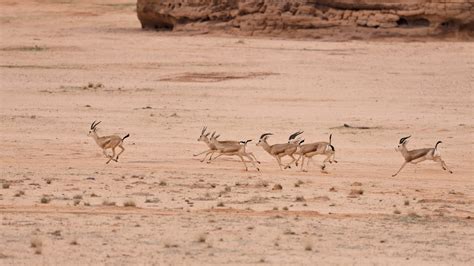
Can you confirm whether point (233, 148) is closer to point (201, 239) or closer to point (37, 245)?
point (201, 239)

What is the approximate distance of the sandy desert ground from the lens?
13.9 metres

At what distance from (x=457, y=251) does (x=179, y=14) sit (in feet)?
109

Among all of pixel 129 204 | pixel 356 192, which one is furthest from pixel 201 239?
pixel 356 192

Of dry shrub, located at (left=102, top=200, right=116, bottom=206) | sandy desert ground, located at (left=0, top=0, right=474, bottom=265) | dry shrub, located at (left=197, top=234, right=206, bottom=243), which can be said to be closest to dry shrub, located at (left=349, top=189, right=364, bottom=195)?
sandy desert ground, located at (left=0, top=0, right=474, bottom=265)

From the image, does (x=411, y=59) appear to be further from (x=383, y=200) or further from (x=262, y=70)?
(x=383, y=200)

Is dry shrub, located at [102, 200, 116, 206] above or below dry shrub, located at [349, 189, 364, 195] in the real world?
below

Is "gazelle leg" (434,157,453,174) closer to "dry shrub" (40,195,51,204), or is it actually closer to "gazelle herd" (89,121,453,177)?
"gazelle herd" (89,121,453,177)

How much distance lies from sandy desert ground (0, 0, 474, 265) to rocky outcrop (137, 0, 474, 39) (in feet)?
3.99

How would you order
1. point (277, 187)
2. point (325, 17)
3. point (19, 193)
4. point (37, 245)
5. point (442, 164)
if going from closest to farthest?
point (37, 245) → point (19, 193) → point (277, 187) → point (442, 164) → point (325, 17)

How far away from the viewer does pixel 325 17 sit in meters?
44.1

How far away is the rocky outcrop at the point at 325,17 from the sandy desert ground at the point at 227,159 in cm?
122

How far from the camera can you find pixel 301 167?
20.9 meters

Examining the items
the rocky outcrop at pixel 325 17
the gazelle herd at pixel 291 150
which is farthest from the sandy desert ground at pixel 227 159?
the rocky outcrop at pixel 325 17

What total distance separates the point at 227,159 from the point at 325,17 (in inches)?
881
